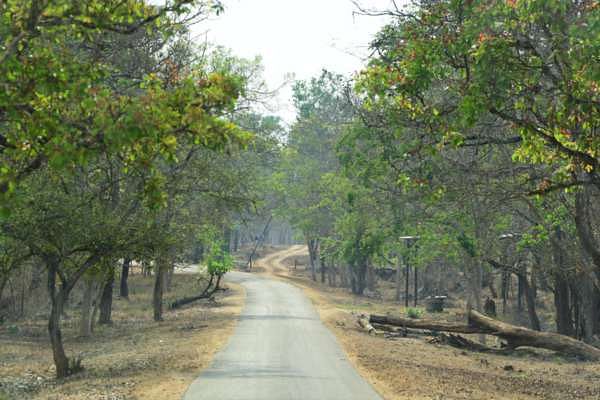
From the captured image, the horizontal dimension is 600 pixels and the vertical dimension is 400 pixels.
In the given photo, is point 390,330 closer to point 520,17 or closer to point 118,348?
point 118,348

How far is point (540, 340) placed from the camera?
76.0 ft

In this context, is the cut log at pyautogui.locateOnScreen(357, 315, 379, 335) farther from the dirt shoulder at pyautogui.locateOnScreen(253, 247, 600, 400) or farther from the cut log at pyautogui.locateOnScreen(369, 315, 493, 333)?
the dirt shoulder at pyautogui.locateOnScreen(253, 247, 600, 400)

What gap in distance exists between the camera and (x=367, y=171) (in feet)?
56.0

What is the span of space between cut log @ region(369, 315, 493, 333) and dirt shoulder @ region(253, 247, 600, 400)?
736 millimetres

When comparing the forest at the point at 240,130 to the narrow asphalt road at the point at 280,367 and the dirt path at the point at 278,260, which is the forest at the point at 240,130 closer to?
the narrow asphalt road at the point at 280,367

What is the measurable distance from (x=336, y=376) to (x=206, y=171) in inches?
547

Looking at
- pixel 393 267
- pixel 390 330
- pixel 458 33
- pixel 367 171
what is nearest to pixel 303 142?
pixel 393 267

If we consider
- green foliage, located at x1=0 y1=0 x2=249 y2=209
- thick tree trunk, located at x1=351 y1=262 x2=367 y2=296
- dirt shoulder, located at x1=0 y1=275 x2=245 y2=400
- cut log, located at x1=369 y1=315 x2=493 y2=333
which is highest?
green foliage, located at x1=0 y1=0 x2=249 y2=209

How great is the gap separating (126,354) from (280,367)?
717 centimetres

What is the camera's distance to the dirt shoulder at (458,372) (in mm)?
15578

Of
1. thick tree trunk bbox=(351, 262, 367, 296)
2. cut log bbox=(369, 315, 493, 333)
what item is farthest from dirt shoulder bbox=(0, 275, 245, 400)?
thick tree trunk bbox=(351, 262, 367, 296)

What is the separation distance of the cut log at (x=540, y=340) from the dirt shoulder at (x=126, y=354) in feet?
29.5

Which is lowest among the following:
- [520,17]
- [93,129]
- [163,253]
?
[163,253]

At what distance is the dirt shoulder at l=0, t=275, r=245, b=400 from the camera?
15.2 meters
